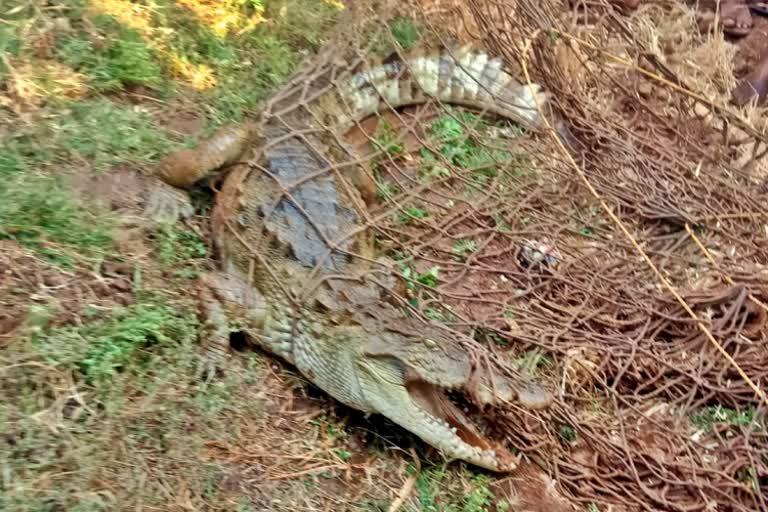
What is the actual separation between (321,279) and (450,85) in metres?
2.15

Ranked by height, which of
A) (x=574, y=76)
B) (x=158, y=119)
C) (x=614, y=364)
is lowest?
(x=614, y=364)

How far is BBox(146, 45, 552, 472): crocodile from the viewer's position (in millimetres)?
3213

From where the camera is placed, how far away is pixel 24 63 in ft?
13.0

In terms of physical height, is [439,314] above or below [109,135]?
below

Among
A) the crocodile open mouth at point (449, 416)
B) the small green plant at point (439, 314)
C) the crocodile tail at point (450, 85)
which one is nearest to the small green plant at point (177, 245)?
the small green plant at point (439, 314)

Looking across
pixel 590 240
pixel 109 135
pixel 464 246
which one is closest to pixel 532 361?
pixel 464 246

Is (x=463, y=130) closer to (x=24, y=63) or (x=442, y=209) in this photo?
(x=442, y=209)

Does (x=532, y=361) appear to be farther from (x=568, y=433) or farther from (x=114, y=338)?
(x=114, y=338)

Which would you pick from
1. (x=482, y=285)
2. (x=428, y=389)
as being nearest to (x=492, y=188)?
(x=482, y=285)

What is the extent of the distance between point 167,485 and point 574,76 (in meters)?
3.66

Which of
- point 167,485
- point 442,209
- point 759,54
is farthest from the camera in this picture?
point 759,54

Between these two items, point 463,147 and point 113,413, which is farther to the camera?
point 463,147

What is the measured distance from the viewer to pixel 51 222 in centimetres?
335

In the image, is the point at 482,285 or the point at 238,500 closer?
the point at 238,500
